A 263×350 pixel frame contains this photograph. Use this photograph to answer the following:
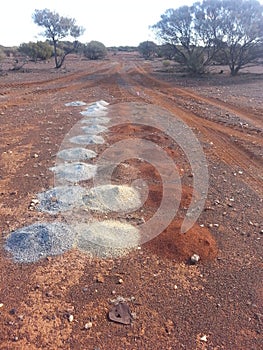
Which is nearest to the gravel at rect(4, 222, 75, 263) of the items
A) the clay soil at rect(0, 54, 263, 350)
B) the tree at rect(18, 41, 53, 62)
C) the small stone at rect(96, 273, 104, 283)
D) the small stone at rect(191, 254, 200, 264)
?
the clay soil at rect(0, 54, 263, 350)

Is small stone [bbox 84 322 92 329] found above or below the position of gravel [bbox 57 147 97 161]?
below

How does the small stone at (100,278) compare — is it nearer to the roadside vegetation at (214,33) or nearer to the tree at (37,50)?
the roadside vegetation at (214,33)

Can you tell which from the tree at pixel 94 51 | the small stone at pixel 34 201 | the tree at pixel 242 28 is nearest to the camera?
the small stone at pixel 34 201

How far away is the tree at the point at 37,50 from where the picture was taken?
35.3m

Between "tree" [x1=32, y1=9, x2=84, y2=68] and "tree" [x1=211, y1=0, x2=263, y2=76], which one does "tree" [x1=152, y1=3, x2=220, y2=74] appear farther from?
"tree" [x1=32, y1=9, x2=84, y2=68]

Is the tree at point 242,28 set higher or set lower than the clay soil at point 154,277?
higher

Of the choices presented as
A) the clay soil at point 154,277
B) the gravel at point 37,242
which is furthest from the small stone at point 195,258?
the gravel at point 37,242

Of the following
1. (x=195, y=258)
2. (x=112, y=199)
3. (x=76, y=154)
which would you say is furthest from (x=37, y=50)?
(x=195, y=258)

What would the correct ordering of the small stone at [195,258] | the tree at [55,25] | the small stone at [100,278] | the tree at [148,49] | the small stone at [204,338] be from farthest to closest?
the tree at [148,49] < the tree at [55,25] < the small stone at [195,258] < the small stone at [100,278] < the small stone at [204,338]

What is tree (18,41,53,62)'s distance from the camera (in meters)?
35.3

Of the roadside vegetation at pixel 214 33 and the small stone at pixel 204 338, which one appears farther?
the roadside vegetation at pixel 214 33

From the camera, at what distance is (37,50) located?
35.7 m

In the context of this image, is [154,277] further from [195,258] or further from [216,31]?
[216,31]

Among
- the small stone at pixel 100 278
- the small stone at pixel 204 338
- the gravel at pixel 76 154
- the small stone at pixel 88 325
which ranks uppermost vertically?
the gravel at pixel 76 154
